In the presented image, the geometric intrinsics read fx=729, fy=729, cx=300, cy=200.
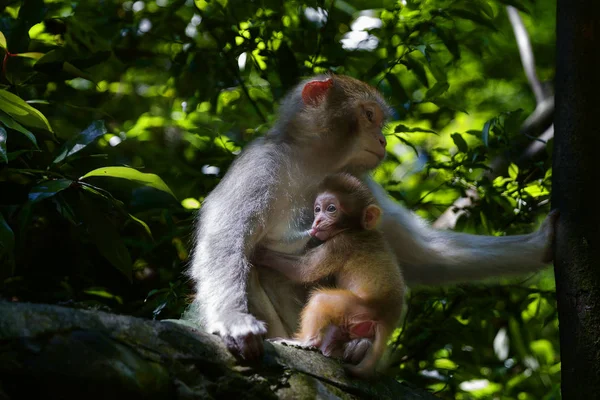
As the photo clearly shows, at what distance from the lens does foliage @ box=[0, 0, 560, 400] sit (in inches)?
203

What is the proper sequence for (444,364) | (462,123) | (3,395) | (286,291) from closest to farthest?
(3,395) < (286,291) < (444,364) < (462,123)

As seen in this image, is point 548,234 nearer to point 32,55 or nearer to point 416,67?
point 416,67

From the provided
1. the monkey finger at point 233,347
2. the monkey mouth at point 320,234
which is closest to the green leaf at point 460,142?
the monkey mouth at point 320,234

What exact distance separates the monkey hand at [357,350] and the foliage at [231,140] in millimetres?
1415

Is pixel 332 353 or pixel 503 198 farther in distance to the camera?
pixel 503 198

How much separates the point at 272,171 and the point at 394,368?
1.90 metres

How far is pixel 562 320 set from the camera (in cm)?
422

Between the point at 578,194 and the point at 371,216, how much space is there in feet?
Answer: 4.42

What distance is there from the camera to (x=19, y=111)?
3.96 metres

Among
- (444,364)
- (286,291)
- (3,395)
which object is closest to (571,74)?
(286,291)

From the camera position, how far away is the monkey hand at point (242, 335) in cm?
352

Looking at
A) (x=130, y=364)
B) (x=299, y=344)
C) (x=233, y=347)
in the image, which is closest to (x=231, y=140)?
(x=299, y=344)

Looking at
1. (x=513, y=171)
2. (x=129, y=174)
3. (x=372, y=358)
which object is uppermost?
(x=129, y=174)

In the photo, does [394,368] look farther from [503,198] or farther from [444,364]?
[503,198]
